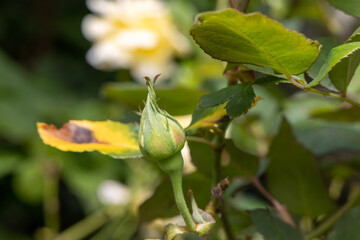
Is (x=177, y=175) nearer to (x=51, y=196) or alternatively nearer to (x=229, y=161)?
(x=229, y=161)

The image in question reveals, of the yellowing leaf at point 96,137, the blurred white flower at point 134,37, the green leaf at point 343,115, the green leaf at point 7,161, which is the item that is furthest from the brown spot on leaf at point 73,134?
the green leaf at point 7,161

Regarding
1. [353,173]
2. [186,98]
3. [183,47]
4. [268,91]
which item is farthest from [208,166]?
[183,47]

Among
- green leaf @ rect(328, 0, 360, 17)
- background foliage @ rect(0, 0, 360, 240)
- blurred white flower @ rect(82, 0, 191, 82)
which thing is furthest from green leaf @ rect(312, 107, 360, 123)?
blurred white flower @ rect(82, 0, 191, 82)

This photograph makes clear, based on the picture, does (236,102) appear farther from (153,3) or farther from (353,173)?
(153,3)

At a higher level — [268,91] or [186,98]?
[186,98]

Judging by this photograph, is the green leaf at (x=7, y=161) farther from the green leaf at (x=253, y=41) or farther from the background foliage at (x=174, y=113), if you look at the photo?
the green leaf at (x=253, y=41)

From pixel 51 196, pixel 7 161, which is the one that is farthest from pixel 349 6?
pixel 51 196

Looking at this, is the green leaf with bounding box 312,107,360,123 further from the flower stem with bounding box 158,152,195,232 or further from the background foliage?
the flower stem with bounding box 158,152,195,232
